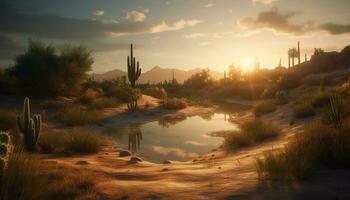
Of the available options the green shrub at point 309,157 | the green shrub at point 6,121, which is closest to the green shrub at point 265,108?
the green shrub at point 309,157

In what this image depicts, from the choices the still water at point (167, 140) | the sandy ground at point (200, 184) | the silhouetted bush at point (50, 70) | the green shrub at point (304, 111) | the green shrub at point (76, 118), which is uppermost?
the silhouetted bush at point (50, 70)

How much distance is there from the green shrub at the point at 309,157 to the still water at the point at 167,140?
16.7 ft

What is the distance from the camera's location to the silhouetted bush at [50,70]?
24.1 meters

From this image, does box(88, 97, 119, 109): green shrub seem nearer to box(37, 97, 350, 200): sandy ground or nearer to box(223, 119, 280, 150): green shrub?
box(223, 119, 280, 150): green shrub

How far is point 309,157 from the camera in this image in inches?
240

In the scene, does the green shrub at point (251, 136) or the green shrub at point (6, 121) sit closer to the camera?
the green shrub at point (251, 136)

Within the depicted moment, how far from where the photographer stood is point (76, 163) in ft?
27.5

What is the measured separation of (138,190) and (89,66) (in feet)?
83.5

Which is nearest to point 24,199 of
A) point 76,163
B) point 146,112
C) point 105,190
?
point 105,190

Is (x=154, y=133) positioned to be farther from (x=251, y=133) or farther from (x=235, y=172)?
(x=235, y=172)

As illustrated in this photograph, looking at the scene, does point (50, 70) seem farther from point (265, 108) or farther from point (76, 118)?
point (265, 108)

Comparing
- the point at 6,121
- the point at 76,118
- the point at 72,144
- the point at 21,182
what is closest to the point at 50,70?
the point at 76,118

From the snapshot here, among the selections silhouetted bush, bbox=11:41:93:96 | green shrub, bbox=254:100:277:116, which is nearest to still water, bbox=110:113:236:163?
green shrub, bbox=254:100:277:116

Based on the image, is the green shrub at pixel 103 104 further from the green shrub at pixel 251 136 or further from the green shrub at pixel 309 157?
the green shrub at pixel 309 157
